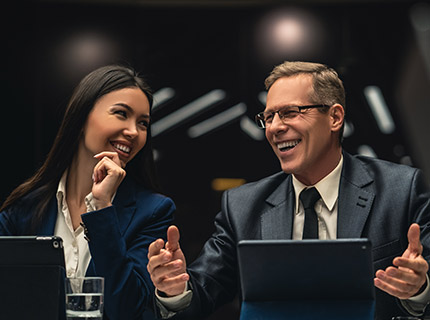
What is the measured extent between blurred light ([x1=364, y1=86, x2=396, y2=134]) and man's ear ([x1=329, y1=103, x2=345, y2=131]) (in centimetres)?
219

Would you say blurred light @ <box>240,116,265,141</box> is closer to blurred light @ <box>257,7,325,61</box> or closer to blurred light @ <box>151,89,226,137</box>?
blurred light @ <box>151,89,226,137</box>

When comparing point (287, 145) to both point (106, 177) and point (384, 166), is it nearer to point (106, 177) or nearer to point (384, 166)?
point (384, 166)

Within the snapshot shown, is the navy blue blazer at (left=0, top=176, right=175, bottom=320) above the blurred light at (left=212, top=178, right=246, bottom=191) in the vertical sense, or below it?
above

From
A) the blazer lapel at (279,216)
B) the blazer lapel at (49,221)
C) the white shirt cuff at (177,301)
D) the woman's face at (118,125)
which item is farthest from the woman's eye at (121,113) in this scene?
the white shirt cuff at (177,301)

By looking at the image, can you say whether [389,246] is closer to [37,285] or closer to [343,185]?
[343,185]

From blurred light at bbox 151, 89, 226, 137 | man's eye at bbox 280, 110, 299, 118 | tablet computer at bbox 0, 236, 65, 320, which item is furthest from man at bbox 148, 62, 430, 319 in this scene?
blurred light at bbox 151, 89, 226, 137

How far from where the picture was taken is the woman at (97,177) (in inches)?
93.6

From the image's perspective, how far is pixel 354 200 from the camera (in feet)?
7.72

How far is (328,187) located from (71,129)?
95cm

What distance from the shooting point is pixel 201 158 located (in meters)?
4.81

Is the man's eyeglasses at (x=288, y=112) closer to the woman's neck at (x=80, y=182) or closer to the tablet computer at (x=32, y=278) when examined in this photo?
the woman's neck at (x=80, y=182)

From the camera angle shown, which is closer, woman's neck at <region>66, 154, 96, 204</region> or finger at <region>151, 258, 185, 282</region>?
finger at <region>151, 258, 185, 282</region>

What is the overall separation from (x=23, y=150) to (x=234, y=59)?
5.23ft

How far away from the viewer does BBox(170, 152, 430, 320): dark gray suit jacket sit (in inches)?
89.4
